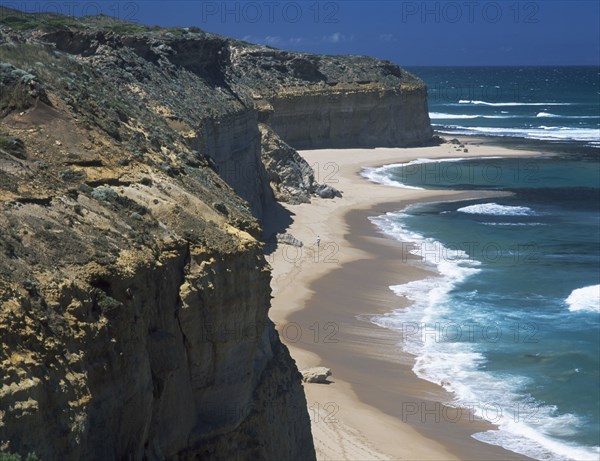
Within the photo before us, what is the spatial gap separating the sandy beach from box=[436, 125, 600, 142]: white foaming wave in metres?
40.9

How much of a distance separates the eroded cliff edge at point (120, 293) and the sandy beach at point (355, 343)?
492 centimetres

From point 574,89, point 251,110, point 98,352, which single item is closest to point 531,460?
point 98,352

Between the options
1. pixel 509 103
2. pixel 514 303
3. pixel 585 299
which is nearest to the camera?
pixel 514 303

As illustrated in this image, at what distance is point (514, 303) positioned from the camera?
94.0 feet

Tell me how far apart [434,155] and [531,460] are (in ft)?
172

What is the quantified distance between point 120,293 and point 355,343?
593 inches

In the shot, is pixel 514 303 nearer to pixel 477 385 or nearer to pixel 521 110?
pixel 477 385

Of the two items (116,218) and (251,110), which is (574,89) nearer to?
(251,110)

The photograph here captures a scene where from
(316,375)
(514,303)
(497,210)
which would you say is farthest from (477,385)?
(497,210)

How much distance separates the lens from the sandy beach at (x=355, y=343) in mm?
19266

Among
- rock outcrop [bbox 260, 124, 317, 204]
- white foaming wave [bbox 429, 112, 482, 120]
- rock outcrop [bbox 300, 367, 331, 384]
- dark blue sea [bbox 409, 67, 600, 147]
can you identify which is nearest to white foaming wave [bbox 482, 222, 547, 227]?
rock outcrop [bbox 260, 124, 317, 204]

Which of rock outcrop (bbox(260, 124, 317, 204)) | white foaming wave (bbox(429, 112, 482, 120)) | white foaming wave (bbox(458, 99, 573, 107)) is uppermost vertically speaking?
white foaming wave (bbox(458, 99, 573, 107))

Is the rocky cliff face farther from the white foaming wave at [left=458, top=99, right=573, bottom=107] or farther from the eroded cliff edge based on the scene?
the white foaming wave at [left=458, top=99, right=573, bottom=107]

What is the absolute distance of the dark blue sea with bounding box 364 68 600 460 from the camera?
2091cm
